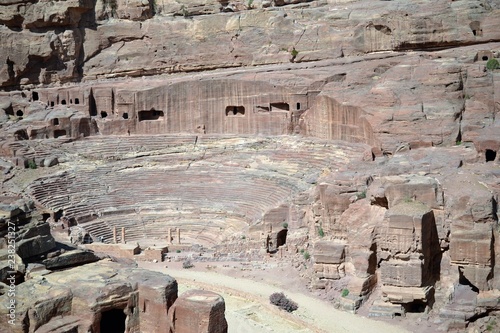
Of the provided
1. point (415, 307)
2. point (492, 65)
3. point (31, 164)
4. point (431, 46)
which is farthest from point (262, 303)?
point (431, 46)

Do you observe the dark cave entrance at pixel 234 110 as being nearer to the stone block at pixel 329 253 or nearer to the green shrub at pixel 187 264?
the green shrub at pixel 187 264

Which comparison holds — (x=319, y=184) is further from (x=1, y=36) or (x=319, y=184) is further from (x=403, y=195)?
(x=1, y=36)

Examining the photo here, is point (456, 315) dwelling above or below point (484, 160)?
below

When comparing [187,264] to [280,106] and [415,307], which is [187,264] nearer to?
[415,307]

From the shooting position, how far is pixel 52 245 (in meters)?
18.5

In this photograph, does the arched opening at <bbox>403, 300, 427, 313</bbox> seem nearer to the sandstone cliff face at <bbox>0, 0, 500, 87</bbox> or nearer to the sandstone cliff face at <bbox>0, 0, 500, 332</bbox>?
the sandstone cliff face at <bbox>0, 0, 500, 332</bbox>

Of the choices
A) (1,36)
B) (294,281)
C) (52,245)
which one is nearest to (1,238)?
(52,245)

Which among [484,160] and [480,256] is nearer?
[480,256]

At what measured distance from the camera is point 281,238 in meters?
27.8

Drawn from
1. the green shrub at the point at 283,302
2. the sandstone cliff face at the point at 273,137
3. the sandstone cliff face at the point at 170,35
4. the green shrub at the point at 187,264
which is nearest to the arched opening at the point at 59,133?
the sandstone cliff face at the point at 273,137

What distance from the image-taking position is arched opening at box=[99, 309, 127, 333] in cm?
1727

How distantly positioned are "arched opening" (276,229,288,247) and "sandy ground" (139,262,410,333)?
1796 millimetres

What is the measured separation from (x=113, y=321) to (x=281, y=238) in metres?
11.4

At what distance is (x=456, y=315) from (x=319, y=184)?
7.72 m
